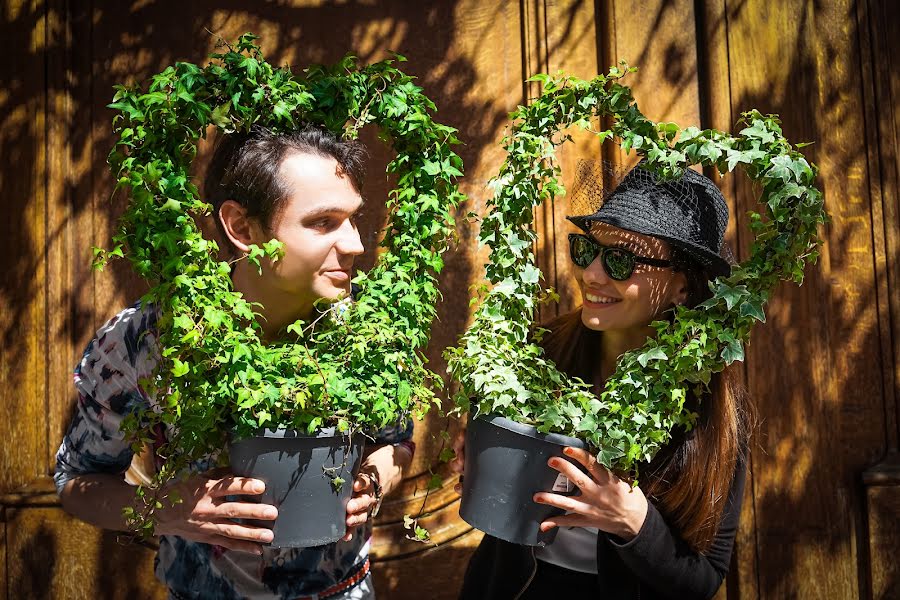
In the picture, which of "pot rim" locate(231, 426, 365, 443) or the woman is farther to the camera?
the woman

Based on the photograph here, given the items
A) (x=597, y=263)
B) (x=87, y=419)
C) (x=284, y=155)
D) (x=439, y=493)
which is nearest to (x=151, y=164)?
(x=284, y=155)

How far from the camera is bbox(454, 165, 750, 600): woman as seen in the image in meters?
A: 2.01

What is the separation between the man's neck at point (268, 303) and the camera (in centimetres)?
215

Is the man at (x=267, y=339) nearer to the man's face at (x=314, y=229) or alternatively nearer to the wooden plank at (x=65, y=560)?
the man's face at (x=314, y=229)

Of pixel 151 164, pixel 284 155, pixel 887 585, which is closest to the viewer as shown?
pixel 151 164

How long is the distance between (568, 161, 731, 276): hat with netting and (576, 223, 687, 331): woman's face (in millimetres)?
50

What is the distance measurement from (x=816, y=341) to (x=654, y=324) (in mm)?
1856

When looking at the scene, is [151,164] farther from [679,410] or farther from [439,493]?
[439,493]

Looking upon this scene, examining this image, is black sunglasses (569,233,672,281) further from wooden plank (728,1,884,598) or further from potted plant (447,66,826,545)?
wooden plank (728,1,884,598)

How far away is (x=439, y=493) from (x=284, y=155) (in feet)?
6.25

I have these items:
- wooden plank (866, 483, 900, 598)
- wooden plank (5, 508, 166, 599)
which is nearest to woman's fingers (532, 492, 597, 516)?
wooden plank (866, 483, 900, 598)

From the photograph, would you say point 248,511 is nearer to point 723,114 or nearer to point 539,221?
point 539,221

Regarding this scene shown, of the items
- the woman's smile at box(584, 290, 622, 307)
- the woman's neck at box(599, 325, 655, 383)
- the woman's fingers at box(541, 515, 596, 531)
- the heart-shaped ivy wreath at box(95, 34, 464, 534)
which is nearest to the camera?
the heart-shaped ivy wreath at box(95, 34, 464, 534)

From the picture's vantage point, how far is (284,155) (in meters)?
2.04
